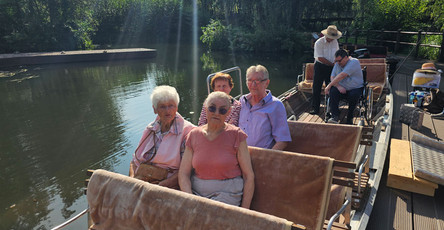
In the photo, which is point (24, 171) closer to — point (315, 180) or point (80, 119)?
point (80, 119)

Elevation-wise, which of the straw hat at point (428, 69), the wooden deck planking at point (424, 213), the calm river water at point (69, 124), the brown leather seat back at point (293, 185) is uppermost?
the straw hat at point (428, 69)

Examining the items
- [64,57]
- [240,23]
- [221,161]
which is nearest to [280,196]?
[221,161]

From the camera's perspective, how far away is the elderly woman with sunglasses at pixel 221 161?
85.7 inches

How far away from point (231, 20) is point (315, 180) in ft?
103

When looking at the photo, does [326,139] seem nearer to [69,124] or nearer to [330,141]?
[330,141]

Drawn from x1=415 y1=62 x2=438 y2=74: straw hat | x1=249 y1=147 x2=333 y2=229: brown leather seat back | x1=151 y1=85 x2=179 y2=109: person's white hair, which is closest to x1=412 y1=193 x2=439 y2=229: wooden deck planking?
x1=249 y1=147 x2=333 y2=229: brown leather seat back

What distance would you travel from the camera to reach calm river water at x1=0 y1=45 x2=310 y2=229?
4.96m

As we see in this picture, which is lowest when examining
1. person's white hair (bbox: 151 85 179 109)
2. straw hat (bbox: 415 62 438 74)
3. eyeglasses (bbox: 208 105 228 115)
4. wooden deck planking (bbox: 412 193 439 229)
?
wooden deck planking (bbox: 412 193 439 229)

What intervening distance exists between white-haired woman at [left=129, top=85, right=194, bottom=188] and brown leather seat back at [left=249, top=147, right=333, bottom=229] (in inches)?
26.2

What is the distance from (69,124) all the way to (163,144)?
22.8 ft

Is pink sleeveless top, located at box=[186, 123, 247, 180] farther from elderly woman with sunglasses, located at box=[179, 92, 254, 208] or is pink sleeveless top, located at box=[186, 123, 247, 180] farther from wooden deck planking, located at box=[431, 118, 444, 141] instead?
wooden deck planking, located at box=[431, 118, 444, 141]

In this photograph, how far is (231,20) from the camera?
1246 inches

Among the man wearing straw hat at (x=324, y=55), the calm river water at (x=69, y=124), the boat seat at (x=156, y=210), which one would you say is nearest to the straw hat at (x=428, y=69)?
the man wearing straw hat at (x=324, y=55)

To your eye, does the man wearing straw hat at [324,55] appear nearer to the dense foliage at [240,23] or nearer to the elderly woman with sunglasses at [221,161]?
the elderly woman with sunglasses at [221,161]
